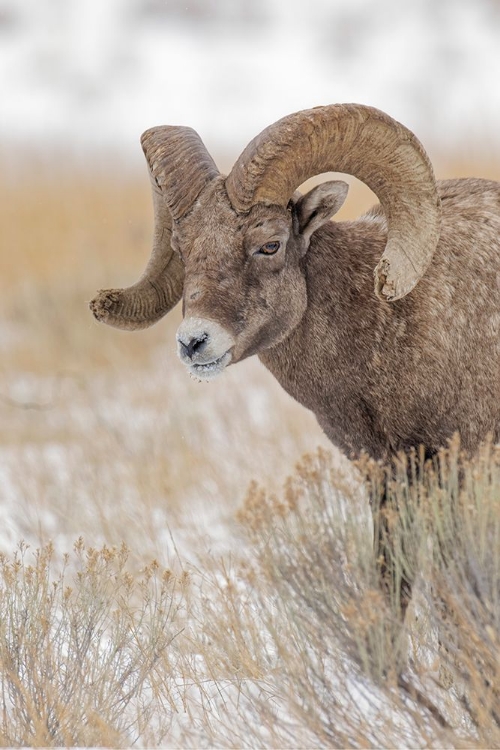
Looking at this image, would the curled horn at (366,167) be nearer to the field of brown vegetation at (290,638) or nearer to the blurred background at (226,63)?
the field of brown vegetation at (290,638)

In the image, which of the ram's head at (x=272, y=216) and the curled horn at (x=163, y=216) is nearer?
the ram's head at (x=272, y=216)

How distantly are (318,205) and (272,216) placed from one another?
1.04 ft

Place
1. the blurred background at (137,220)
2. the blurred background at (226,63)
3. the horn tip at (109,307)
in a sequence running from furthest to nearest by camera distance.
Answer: the blurred background at (226,63) → the blurred background at (137,220) → the horn tip at (109,307)

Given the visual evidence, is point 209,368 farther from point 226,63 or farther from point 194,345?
point 226,63

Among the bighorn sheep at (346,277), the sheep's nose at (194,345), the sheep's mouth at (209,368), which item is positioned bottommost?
the sheep's mouth at (209,368)

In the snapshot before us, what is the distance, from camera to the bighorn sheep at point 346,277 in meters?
4.96

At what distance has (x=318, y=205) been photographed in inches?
208

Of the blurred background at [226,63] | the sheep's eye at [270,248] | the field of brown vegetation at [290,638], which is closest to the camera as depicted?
the field of brown vegetation at [290,638]

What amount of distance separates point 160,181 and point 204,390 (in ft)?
28.5

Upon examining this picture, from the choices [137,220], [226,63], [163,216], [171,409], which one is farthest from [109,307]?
[226,63]

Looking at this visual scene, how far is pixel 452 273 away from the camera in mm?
5395

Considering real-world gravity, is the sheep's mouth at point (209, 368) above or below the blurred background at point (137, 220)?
below

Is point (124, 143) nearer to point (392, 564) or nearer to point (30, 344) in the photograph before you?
point (30, 344)

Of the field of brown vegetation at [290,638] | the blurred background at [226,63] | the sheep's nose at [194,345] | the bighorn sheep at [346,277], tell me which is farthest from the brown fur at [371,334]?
the blurred background at [226,63]
